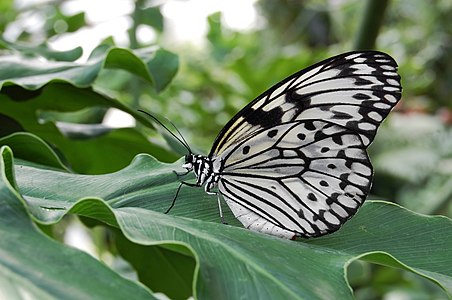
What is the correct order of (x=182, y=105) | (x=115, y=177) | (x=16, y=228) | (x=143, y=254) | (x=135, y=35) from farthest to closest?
(x=182, y=105)
(x=135, y=35)
(x=143, y=254)
(x=115, y=177)
(x=16, y=228)

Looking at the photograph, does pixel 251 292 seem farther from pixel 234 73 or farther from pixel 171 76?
pixel 234 73

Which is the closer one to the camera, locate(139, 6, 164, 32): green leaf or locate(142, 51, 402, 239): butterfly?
locate(142, 51, 402, 239): butterfly

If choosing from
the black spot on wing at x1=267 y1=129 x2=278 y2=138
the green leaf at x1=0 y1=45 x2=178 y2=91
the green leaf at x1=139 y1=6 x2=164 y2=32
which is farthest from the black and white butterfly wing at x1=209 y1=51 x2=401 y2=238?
the green leaf at x1=139 y1=6 x2=164 y2=32

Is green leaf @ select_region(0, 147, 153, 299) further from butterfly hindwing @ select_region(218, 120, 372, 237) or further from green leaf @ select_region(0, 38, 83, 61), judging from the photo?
green leaf @ select_region(0, 38, 83, 61)

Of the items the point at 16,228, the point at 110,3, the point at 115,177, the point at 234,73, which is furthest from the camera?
the point at 234,73

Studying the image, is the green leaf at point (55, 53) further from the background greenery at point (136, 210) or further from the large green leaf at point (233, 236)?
the large green leaf at point (233, 236)

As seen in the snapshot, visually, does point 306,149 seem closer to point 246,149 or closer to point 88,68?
point 246,149

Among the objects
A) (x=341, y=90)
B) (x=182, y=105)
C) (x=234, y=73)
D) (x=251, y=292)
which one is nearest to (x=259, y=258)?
(x=251, y=292)

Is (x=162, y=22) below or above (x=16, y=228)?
above
